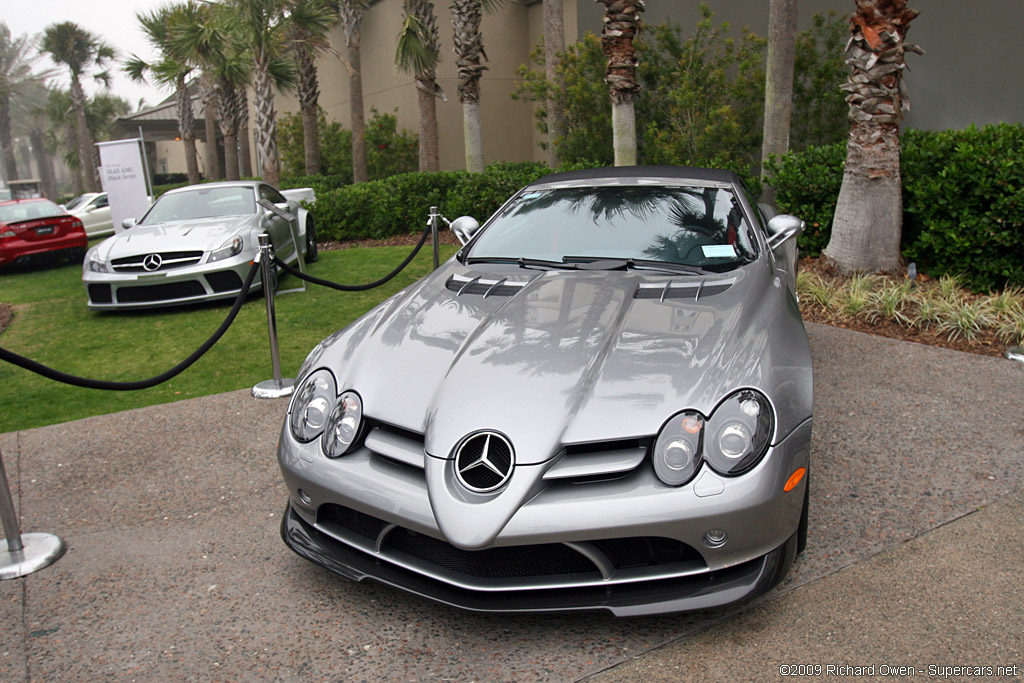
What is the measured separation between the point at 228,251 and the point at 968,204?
24.2 feet

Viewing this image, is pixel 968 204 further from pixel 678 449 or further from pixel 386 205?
pixel 386 205

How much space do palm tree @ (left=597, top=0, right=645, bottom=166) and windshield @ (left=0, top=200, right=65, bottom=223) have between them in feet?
33.8

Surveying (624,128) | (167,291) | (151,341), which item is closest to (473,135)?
(624,128)

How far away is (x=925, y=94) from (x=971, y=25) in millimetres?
1023

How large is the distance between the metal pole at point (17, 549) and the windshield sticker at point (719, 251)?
3291 millimetres

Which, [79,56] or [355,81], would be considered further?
[79,56]

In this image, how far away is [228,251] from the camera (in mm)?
8375

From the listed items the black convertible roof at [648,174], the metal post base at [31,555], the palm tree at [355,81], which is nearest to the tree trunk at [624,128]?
the black convertible roof at [648,174]

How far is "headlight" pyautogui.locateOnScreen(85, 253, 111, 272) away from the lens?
27.4ft

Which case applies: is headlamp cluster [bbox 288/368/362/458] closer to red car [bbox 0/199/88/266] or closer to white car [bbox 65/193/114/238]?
red car [bbox 0/199/88/266]

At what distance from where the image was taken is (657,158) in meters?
13.0

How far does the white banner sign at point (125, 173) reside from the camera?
14945 mm

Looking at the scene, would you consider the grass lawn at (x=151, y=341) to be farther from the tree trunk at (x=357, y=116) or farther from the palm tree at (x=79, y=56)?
the palm tree at (x=79, y=56)

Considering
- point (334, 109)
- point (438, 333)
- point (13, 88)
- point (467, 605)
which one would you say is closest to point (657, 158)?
point (438, 333)
